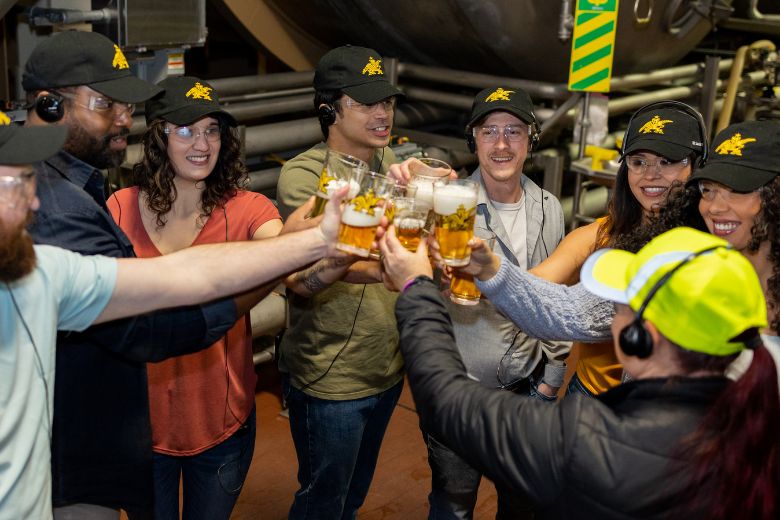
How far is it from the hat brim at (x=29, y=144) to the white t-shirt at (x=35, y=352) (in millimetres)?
176

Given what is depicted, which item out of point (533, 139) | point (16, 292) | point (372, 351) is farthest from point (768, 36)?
point (16, 292)

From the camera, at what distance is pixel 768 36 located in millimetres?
7629

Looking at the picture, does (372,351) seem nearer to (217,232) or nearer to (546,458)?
(217,232)

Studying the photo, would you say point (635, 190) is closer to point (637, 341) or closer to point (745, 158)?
point (745, 158)

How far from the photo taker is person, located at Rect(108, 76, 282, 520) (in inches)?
93.3

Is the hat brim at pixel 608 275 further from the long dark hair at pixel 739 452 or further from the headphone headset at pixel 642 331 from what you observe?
the long dark hair at pixel 739 452

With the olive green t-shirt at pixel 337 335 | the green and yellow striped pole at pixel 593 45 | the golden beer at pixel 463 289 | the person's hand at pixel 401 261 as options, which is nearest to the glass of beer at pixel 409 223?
the person's hand at pixel 401 261

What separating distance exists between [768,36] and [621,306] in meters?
7.00

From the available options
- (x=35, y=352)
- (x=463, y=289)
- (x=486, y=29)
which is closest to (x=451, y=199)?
(x=463, y=289)

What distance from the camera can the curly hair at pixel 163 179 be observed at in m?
2.46

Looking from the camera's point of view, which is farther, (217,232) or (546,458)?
(217,232)

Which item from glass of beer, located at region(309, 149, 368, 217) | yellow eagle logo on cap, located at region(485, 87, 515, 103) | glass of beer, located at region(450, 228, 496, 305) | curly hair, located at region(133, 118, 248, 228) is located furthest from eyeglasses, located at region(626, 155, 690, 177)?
curly hair, located at region(133, 118, 248, 228)

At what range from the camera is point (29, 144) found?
162cm

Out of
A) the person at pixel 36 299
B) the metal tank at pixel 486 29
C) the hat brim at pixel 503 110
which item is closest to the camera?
the person at pixel 36 299
